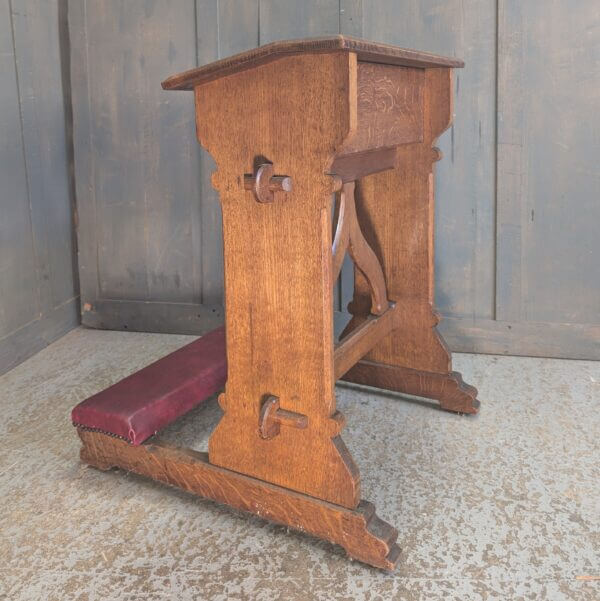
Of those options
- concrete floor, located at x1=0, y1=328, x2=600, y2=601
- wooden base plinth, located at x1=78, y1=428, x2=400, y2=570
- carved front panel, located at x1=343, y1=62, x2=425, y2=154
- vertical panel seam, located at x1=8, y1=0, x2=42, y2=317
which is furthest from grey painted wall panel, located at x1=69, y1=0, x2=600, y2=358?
wooden base plinth, located at x1=78, y1=428, x2=400, y2=570

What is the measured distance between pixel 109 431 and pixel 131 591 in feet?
1.72

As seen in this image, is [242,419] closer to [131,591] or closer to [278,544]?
[278,544]

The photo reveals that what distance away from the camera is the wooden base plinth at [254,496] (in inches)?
62.9

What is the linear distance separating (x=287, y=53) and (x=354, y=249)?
0.80 m

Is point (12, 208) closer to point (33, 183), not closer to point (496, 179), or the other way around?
point (33, 183)

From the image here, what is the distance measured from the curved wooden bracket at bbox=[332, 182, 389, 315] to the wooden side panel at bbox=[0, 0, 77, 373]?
151 cm

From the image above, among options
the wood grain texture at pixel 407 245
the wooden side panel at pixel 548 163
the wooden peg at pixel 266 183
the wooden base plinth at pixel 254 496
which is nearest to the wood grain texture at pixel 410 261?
the wood grain texture at pixel 407 245

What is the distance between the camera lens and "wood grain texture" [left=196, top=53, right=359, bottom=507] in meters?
1.50

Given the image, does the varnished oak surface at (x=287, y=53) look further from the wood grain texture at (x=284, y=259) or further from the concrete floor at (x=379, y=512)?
the concrete floor at (x=379, y=512)

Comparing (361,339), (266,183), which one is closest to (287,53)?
(266,183)

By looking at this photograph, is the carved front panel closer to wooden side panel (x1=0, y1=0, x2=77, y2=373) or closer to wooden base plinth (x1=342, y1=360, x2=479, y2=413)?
wooden base plinth (x1=342, y1=360, x2=479, y2=413)

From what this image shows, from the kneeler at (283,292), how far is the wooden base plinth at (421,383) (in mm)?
384

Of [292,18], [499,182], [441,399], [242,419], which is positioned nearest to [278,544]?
[242,419]

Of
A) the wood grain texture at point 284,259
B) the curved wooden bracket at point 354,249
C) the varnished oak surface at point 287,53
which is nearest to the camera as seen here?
the varnished oak surface at point 287,53
